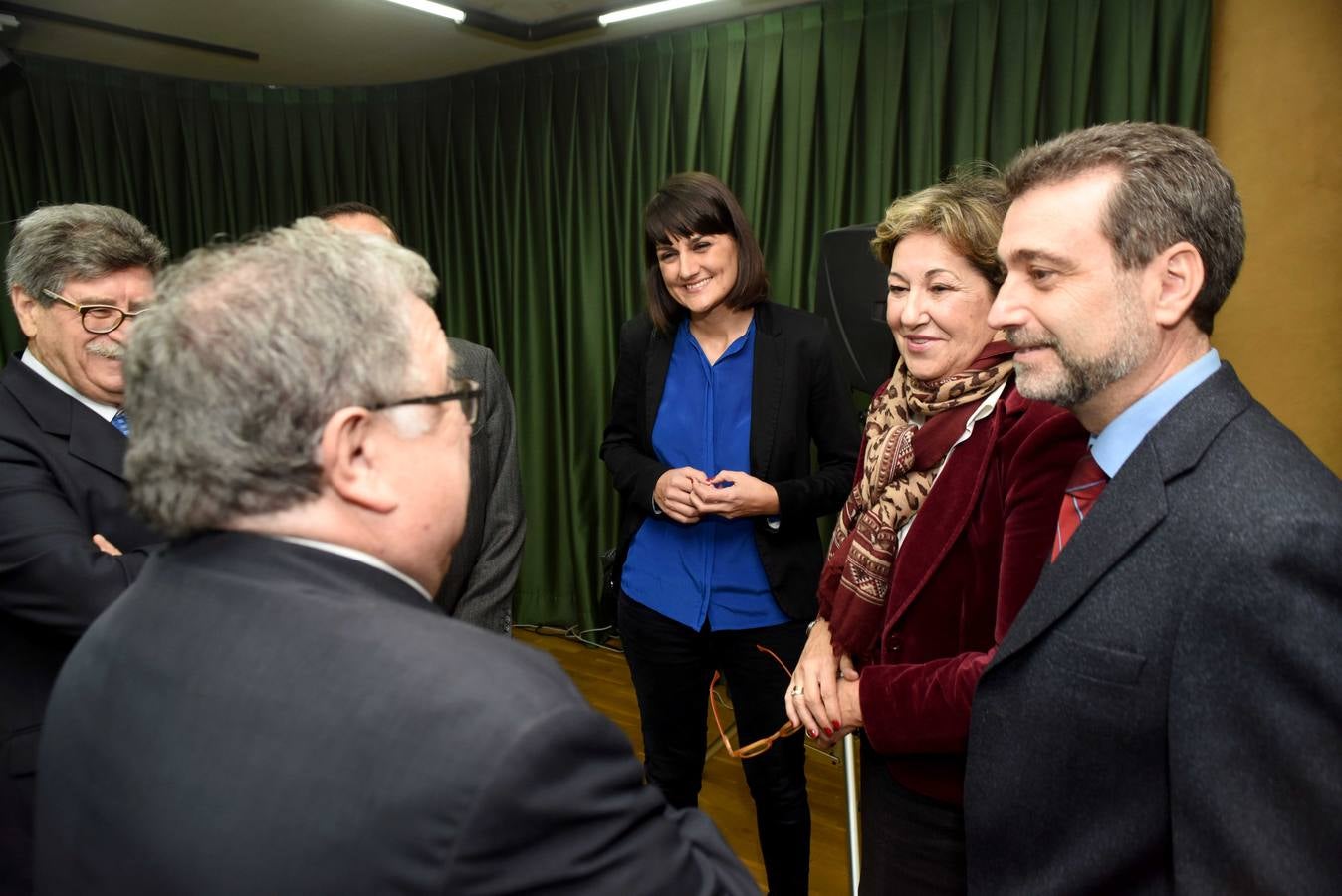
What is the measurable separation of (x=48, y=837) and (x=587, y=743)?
1.57 ft

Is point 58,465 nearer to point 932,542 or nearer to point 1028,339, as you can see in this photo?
point 932,542

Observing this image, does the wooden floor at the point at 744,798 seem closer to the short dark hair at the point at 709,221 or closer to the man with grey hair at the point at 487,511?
the man with grey hair at the point at 487,511

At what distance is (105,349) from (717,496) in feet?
3.92

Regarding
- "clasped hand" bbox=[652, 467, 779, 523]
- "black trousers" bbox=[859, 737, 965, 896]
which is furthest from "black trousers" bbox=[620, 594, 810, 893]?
"black trousers" bbox=[859, 737, 965, 896]

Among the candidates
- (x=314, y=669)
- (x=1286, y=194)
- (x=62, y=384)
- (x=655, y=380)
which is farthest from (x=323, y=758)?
(x=1286, y=194)

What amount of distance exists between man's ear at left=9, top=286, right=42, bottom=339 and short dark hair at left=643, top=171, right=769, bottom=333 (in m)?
1.29

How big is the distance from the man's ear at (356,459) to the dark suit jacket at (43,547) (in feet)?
2.59

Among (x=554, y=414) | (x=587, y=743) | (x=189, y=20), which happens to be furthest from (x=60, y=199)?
(x=587, y=743)

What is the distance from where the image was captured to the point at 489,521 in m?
2.03

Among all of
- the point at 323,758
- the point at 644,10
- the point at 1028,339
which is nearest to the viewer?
the point at 323,758

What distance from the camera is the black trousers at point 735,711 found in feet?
6.63

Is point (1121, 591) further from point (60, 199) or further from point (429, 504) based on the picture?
point (60, 199)

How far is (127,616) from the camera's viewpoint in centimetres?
74

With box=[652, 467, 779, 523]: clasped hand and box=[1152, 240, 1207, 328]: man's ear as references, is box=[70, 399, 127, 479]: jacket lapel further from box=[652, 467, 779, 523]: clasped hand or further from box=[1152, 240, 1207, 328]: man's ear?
box=[1152, 240, 1207, 328]: man's ear
